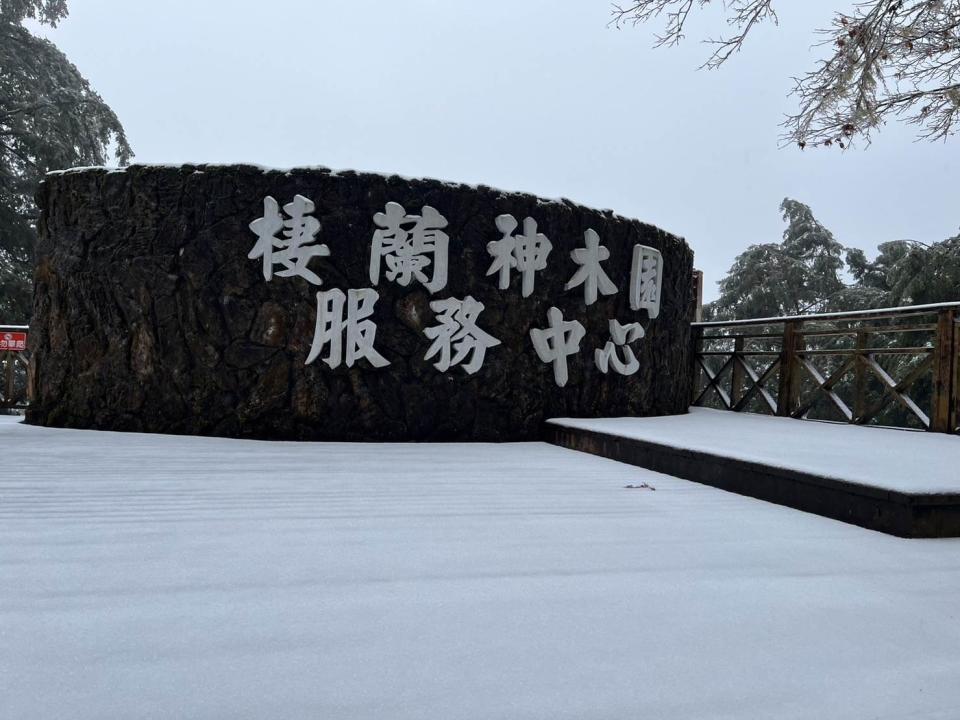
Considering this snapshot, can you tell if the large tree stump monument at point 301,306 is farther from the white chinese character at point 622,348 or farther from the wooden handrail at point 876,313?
the wooden handrail at point 876,313

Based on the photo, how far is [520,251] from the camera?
14.0 feet

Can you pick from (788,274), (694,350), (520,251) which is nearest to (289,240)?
(520,251)

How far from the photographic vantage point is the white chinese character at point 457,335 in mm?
4078

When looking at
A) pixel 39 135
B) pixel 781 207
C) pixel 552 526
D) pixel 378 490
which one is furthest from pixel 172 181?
pixel 781 207

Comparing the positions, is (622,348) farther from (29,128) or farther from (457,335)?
(29,128)

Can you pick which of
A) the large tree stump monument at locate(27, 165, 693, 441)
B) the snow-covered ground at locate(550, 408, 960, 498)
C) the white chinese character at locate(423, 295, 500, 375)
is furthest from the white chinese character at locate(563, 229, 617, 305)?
the snow-covered ground at locate(550, 408, 960, 498)

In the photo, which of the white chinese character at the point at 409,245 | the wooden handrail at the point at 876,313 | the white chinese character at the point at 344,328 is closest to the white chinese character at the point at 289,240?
the white chinese character at the point at 344,328

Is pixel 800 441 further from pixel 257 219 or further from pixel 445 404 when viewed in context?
pixel 257 219

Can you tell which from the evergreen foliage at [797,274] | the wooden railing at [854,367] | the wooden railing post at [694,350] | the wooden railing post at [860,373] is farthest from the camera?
the evergreen foliage at [797,274]

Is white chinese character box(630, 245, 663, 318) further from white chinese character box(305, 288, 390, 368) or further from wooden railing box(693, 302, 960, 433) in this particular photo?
white chinese character box(305, 288, 390, 368)

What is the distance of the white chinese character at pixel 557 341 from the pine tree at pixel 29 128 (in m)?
9.95

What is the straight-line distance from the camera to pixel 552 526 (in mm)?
1938

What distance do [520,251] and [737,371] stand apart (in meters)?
3.29

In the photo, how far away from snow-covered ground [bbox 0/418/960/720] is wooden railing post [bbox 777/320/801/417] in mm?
3729
